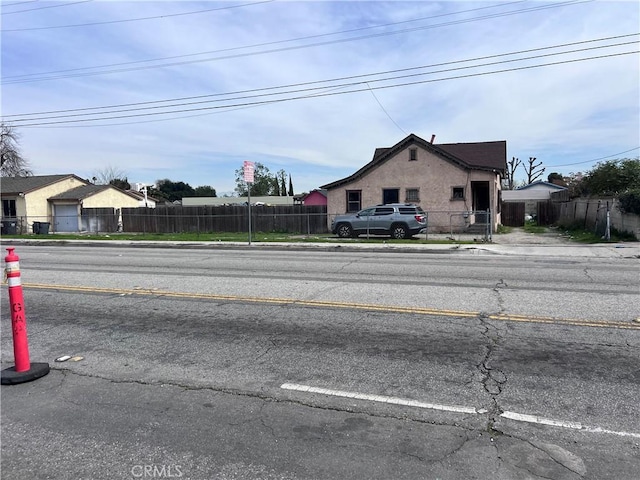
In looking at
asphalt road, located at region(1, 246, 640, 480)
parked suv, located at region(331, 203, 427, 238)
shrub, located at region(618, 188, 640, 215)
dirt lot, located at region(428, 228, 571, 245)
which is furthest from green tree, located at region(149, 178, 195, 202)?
asphalt road, located at region(1, 246, 640, 480)

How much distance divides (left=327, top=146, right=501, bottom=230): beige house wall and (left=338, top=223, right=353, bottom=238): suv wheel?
3894 millimetres

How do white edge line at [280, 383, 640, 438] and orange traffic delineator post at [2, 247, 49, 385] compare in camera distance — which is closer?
white edge line at [280, 383, 640, 438]

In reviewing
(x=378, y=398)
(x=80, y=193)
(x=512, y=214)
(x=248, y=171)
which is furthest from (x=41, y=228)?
(x=378, y=398)

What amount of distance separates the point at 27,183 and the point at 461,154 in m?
33.9

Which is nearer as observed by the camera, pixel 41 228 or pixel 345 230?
pixel 345 230

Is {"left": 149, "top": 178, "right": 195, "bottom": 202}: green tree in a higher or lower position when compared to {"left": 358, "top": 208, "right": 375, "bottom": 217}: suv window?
higher

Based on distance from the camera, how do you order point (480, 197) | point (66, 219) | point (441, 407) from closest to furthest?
point (441, 407) < point (480, 197) < point (66, 219)

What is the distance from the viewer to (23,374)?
15.3 ft

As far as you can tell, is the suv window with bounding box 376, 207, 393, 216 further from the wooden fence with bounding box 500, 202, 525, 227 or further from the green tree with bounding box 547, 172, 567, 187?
the green tree with bounding box 547, 172, 567, 187

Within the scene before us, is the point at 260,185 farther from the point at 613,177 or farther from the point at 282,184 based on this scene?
the point at 613,177

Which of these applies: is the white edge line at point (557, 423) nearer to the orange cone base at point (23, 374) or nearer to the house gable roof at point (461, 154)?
the orange cone base at point (23, 374)

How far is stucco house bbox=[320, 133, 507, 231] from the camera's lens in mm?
27578

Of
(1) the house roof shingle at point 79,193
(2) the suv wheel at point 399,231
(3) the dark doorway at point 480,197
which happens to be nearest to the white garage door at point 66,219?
(1) the house roof shingle at point 79,193

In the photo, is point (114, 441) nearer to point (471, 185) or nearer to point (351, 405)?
point (351, 405)
